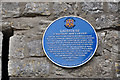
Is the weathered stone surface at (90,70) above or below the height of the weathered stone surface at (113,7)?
below

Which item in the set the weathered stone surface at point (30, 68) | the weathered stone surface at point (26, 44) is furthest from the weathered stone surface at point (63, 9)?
the weathered stone surface at point (30, 68)

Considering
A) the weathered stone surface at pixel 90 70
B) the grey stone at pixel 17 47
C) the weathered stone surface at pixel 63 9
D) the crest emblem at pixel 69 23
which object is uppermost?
the weathered stone surface at pixel 63 9

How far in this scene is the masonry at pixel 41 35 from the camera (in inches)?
104

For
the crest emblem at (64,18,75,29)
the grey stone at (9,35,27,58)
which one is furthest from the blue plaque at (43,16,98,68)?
the grey stone at (9,35,27,58)

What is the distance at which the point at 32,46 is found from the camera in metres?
2.70

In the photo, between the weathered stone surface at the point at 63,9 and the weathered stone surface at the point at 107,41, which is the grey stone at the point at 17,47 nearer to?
the weathered stone surface at the point at 63,9

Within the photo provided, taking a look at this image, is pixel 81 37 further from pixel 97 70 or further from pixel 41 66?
pixel 41 66

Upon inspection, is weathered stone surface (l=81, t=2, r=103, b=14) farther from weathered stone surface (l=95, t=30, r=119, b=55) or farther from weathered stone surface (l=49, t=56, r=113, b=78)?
weathered stone surface (l=49, t=56, r=113, b=78)

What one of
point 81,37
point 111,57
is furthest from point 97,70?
point 81,37

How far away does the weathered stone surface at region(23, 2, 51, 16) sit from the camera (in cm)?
276

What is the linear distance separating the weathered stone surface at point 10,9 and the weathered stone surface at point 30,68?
63 cm

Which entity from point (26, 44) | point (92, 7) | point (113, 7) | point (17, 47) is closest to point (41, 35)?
point (26, 44)

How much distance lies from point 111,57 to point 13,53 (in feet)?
4.11

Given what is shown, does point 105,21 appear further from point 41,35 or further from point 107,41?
point 41,35
